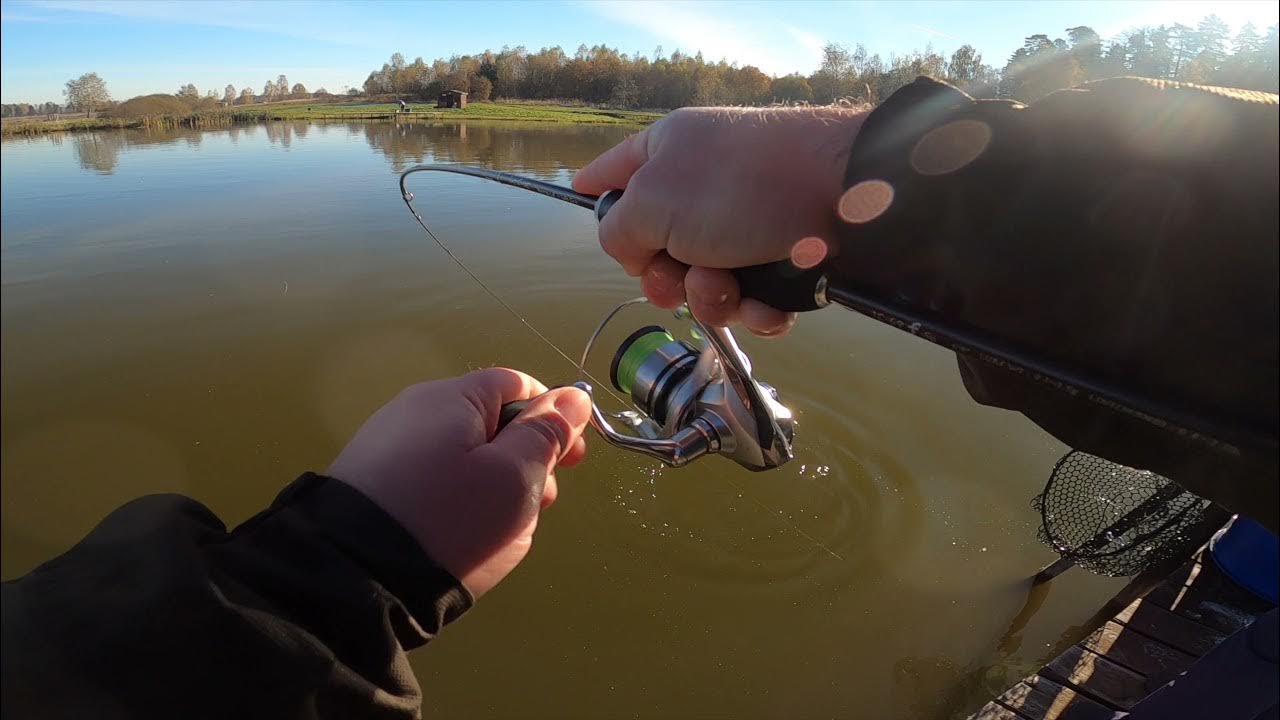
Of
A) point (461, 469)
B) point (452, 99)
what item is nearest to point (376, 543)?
point (461, 469)

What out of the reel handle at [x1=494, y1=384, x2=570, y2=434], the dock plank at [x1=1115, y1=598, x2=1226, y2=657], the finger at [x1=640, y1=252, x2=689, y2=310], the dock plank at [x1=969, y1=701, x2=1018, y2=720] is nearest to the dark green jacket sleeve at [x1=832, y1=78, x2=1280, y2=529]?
the finger at [x1=640, y1=252, x2=689, y2=310]

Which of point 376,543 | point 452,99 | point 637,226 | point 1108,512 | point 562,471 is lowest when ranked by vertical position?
point 562,471

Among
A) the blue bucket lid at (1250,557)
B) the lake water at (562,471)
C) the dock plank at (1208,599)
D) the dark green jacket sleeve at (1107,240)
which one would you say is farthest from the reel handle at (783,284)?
the dock plank at (1208,599)

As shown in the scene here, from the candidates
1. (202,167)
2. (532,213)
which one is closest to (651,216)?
(202,167)

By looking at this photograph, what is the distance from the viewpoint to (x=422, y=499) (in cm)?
76

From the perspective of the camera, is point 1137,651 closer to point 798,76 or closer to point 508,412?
point 508,412

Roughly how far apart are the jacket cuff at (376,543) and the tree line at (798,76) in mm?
1038

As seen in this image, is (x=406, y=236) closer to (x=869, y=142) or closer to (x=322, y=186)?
(x=322, y=186)

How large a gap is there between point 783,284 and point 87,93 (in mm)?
893

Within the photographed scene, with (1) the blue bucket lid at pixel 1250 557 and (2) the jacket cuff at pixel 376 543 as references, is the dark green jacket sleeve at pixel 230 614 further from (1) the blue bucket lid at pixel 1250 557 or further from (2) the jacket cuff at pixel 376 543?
(1) the blue bucket lid at pixel 1250 557

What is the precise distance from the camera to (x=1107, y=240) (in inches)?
27.9

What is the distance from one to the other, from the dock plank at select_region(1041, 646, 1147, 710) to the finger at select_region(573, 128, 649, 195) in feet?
6.06

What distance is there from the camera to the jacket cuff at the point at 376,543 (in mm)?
704

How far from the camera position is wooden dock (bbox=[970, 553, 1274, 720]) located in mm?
1831
